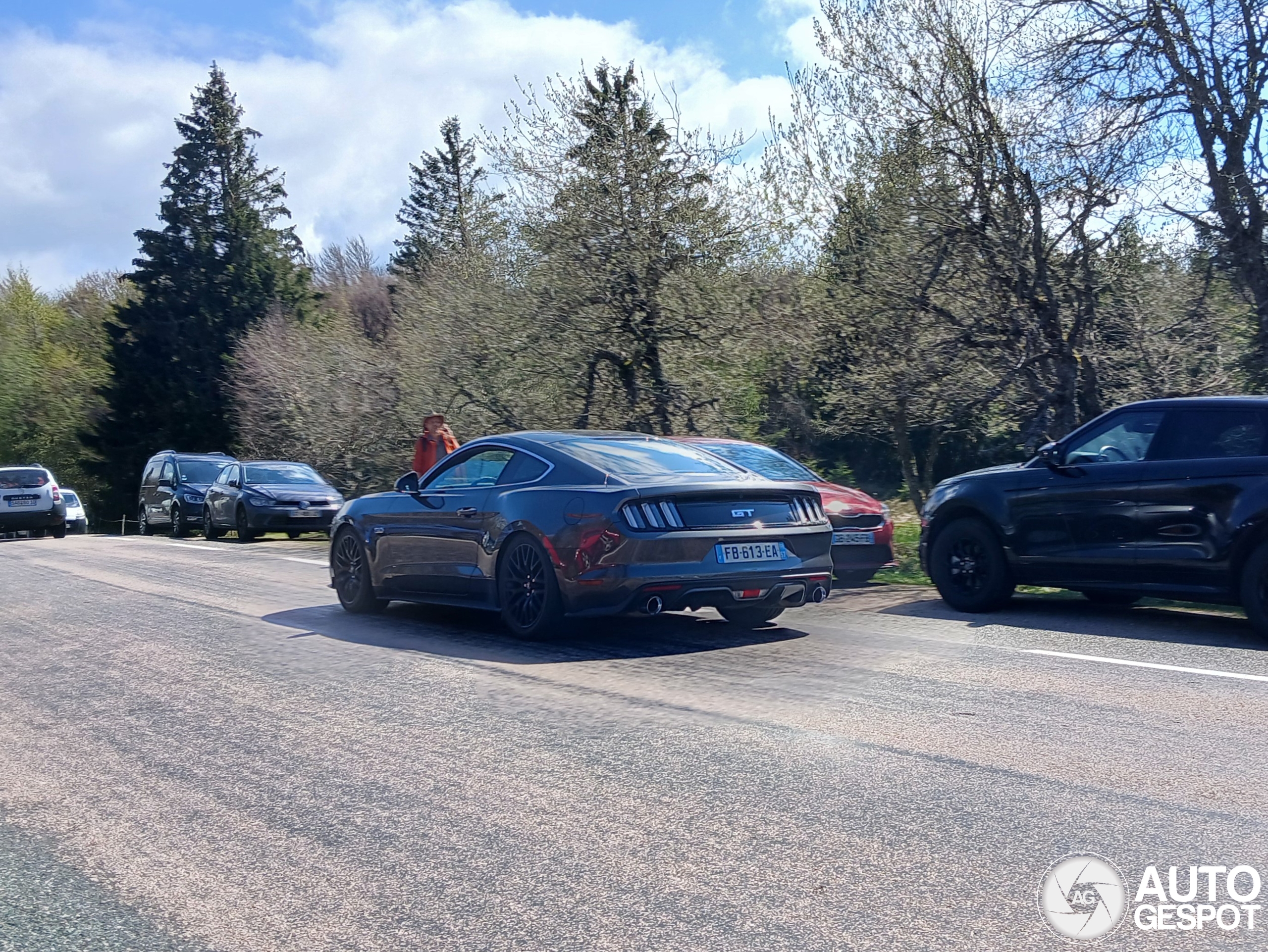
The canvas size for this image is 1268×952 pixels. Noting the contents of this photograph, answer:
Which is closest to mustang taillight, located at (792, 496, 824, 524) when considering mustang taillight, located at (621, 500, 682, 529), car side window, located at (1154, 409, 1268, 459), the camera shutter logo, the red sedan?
mustang taillight, located at (621, 500, 682, 529)

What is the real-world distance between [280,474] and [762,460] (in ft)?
44.1

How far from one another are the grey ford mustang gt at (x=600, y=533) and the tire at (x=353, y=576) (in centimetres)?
47

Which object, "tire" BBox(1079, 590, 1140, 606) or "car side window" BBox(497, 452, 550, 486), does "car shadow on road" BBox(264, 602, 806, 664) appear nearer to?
"car side window" BBox(497, 452, 550, 486)

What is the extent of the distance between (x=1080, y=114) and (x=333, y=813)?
13033 mm

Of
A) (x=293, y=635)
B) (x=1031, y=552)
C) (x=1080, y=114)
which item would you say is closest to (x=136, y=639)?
(x=293, y=635)

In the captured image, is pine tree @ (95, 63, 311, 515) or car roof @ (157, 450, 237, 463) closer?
car roof @ (157, 450, 237, 463)

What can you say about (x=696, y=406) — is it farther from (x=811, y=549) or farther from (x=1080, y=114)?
(x=811, y=549)

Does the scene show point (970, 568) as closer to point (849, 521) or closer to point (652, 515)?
point (849, 521)

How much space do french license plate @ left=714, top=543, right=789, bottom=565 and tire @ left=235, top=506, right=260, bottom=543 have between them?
15.8 meters

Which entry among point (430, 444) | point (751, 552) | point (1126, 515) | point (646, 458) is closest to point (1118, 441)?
point (1126, 515)

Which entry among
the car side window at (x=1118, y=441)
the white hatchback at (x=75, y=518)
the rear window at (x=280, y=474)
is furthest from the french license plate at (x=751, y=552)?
the white hatchback at (x=75, y=518)

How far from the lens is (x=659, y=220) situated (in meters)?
18.7

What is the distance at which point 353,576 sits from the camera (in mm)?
10391

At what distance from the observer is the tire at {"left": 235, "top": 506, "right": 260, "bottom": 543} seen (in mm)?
22281
